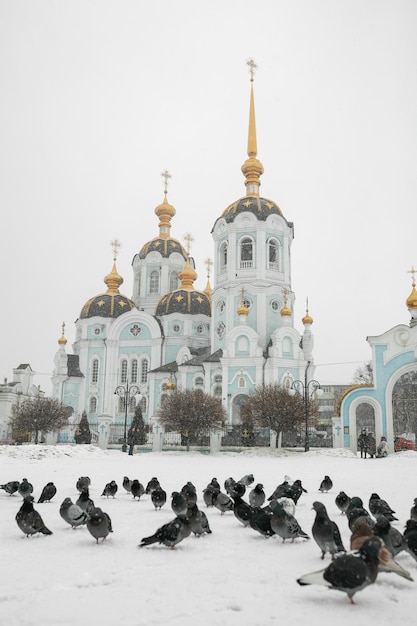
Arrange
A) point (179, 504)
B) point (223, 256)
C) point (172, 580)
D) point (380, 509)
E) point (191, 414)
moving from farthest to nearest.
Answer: point (223, 256)
point (191, 414)
point (179, 504)
point (380, 509)
point (172, 580)

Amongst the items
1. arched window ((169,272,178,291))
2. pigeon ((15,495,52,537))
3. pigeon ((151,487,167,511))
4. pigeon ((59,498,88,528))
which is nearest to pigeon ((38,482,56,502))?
pigeon ((151,487,167,511))

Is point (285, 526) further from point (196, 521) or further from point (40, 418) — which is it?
point (40, 418)

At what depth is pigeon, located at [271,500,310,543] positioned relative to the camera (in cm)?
663

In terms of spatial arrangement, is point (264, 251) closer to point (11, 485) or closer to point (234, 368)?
point (234, 368)

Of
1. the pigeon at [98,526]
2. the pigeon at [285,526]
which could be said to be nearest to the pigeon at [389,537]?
the pigeon at [285,526]

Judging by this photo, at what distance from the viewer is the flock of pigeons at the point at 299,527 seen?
4363 millimetres

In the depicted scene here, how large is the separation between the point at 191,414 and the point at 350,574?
26609 millimetres

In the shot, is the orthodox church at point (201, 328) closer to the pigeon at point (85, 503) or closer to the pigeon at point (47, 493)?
the pigeon at point (47, 493)

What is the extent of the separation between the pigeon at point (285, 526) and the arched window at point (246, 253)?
36.3 meters

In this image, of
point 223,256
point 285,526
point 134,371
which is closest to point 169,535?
point 285,526

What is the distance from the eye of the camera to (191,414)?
30.6m

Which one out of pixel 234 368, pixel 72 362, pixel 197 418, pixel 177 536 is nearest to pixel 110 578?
pixel 177 536

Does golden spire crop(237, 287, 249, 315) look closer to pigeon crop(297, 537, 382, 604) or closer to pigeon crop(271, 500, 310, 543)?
pigeon crop(271, 500, 310, 543)

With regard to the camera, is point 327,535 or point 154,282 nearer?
point 327,535
